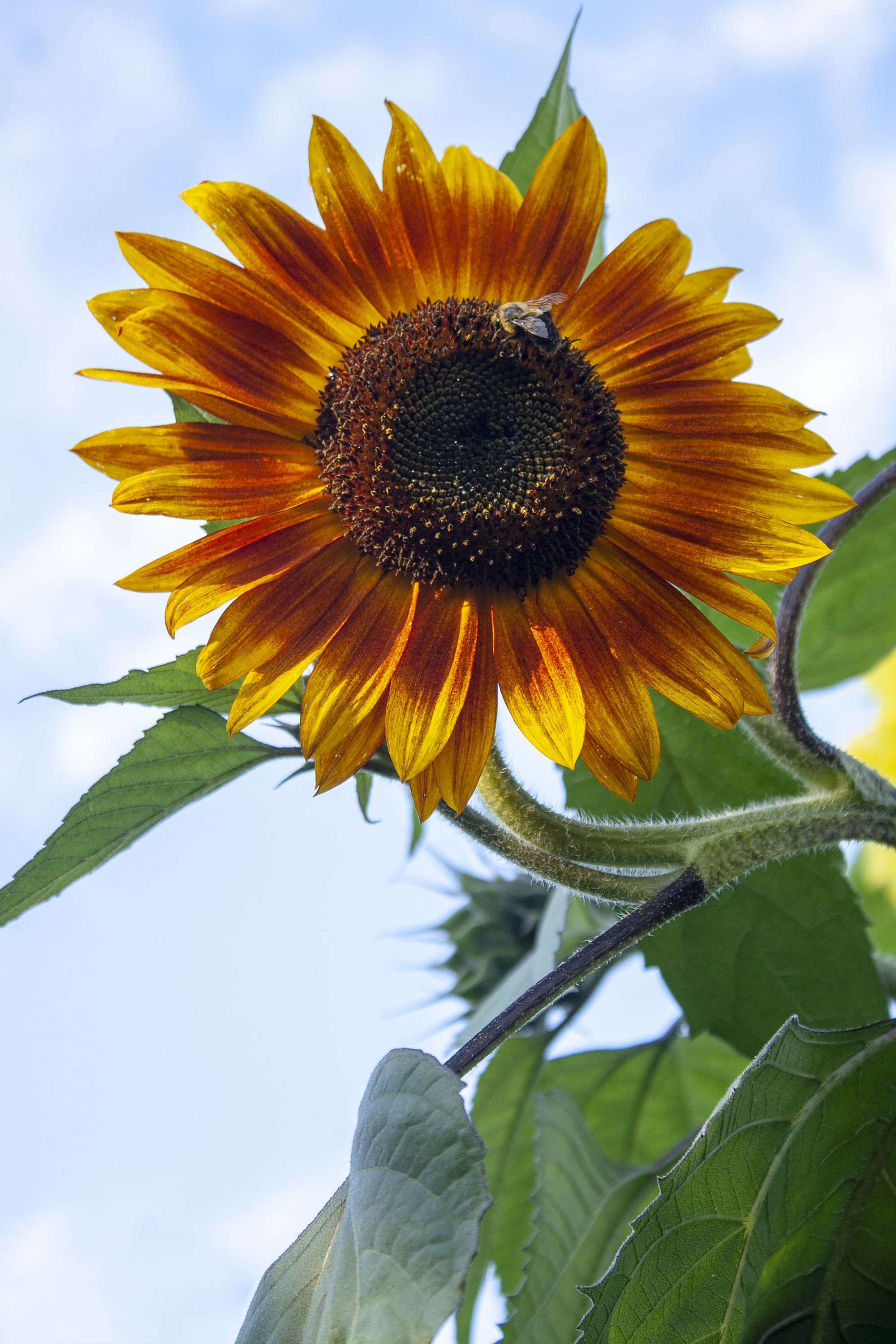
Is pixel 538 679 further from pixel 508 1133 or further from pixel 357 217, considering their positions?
pixel 508 1133

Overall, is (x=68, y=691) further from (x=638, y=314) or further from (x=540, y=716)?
(x=638, y=314)

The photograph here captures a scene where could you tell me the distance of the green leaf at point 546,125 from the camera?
3.47 feet

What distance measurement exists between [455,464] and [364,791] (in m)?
0.27

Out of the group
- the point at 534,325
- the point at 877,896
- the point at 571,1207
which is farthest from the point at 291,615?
the point at 877,896

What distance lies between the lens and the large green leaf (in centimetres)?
112

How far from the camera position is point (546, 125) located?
108 cm

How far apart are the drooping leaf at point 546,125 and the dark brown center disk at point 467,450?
0.59 feet

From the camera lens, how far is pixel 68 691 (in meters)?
0.86

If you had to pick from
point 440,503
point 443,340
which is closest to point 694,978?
point 440,503

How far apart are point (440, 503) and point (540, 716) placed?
0.21 m

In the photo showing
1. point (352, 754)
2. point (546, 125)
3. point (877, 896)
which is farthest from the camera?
point (877, 896)

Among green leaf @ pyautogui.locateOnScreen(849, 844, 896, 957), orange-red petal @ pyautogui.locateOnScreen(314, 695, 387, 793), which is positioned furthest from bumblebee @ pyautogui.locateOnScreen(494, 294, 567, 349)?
green leaf @ pyautogui.locateOnScreen(849, 844, 896, 957)

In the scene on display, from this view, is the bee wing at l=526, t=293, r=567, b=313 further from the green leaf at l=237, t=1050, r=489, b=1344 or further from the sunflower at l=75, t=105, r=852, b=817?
the green leaf at l=237, t=1050, r=489, b=1344

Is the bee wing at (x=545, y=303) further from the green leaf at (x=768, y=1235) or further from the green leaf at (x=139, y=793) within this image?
the green leaf at (x=768, y=1235)
